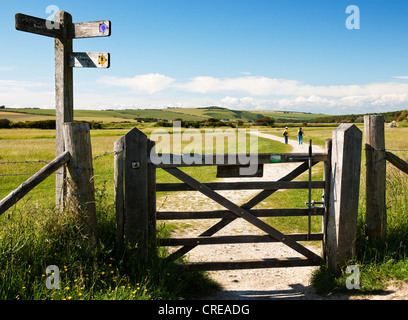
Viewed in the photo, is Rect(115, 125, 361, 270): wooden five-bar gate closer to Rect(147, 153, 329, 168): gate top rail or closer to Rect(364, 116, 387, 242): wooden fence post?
Rect(147, 153, 329, 168): gate top rail

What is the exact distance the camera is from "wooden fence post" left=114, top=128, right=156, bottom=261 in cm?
473

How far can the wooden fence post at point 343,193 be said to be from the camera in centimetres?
499

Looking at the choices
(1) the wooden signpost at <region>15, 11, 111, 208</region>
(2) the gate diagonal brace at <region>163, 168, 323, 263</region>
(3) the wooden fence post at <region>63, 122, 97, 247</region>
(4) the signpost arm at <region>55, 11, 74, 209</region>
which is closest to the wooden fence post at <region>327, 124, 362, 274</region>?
(2) the gate diagonal brace at <region>163, 168, 323, 263</region>

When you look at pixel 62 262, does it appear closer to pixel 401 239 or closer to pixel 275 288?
pixel 275 288

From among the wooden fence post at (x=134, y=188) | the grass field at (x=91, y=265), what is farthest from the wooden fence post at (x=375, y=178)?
the wooden fence post at (x=134, y=188)

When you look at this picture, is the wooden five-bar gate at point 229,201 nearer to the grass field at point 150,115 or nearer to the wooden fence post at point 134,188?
the wooden fence post at point 134,188

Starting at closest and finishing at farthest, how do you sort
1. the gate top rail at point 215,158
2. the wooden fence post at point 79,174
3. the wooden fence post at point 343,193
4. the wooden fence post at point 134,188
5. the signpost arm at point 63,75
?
the wooden fence post at point 79,174
the wooden fence post at point 134,188
the gate top rail at point 215,158
the wooden fence post at point 343,193
the signpost arm at point 63,75

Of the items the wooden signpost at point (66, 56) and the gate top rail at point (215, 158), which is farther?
the wooden signpost at point (66, 56)

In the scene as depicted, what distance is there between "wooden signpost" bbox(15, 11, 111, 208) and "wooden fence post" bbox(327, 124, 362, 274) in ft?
11.9

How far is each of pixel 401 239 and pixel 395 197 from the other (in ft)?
2.92

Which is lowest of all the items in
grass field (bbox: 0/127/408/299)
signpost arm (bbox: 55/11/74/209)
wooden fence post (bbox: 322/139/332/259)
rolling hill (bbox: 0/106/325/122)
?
grass field (bbox: 0/127/408/299)

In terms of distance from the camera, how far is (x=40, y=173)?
13.8 feet

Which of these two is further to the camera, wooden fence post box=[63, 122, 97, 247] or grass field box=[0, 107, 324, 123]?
grass field box=[0, 107, 324, 123]
